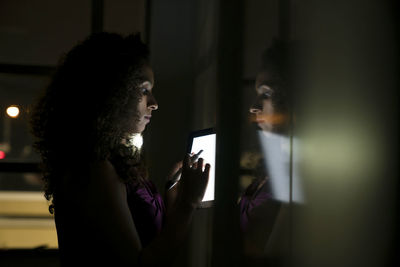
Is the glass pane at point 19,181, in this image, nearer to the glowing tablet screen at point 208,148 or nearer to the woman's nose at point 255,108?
the glowing tablet screen at point 208,148

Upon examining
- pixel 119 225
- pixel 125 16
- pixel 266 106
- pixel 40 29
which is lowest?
pixel 119 225

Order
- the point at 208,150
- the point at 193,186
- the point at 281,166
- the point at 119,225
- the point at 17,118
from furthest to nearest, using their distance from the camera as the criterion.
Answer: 1. the point at 17,118
2. the point at 208,150
3. the point at 193,186
4. the point at 119,225
5. the point at 281,166

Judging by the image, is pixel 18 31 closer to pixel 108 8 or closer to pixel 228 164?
pixel 108 8

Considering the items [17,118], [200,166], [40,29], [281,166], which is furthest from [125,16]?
[281,166]

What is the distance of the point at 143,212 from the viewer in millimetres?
958

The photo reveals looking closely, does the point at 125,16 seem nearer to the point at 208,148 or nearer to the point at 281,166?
the point at 208,148

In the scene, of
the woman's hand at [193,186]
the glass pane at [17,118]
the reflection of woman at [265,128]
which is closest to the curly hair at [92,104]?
the woman's hand at [193,186]

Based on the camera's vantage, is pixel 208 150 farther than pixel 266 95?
Yes

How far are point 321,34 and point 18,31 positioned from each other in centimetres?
232

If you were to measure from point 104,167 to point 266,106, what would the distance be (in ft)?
1.46

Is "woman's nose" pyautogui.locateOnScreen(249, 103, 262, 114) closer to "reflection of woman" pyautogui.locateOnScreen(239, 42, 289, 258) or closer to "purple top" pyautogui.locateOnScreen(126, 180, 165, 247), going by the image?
"reflection of woman" pyautogui.locateOnScreen(239, 42, 289, 258)

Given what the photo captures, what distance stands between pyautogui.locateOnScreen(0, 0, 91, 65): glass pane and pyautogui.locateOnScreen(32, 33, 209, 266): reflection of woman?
4.20 ft

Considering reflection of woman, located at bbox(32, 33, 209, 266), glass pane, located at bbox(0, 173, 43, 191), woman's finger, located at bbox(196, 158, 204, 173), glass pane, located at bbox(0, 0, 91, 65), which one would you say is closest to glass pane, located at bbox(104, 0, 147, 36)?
glass pane, located at bbox(0, 0, 91, 65)

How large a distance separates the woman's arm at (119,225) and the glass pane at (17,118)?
1614 millimetres
